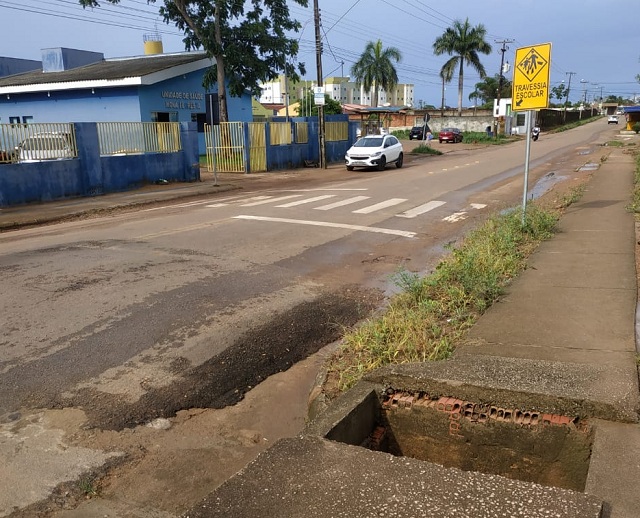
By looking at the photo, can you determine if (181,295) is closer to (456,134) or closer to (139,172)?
(139,172)

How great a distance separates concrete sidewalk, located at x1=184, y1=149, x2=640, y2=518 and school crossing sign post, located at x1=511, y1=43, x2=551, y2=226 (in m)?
3.51

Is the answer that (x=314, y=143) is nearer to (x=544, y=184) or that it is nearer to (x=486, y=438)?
(x=544, y=184)

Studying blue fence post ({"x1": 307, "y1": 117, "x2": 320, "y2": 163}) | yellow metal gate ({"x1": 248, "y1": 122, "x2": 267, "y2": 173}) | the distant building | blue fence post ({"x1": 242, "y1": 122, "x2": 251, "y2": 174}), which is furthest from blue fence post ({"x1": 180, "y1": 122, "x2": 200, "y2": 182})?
the distant building

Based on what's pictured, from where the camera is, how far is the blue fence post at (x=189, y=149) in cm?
2227

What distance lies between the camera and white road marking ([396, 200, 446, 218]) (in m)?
13.4

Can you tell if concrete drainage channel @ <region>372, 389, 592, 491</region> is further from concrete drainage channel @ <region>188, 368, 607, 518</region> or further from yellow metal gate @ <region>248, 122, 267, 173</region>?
yellow metal gate @ <region>248, 122, 267, 173</region>

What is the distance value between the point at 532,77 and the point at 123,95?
24686 mm

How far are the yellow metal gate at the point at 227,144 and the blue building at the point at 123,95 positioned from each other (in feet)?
15.0

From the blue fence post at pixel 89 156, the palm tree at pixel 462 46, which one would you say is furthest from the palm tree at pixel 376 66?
the blue fence post at pixel 89 156

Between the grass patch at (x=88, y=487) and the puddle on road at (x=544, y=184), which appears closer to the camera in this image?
the grass patch at (x=88, y=487)

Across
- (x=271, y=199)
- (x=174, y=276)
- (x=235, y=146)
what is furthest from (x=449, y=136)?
(x=174, y=276)

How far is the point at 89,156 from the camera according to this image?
1820cm

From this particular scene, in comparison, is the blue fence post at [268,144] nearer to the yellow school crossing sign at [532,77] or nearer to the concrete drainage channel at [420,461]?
the yellow school crossing sign at [532,77]

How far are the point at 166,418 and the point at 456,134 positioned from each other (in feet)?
187
